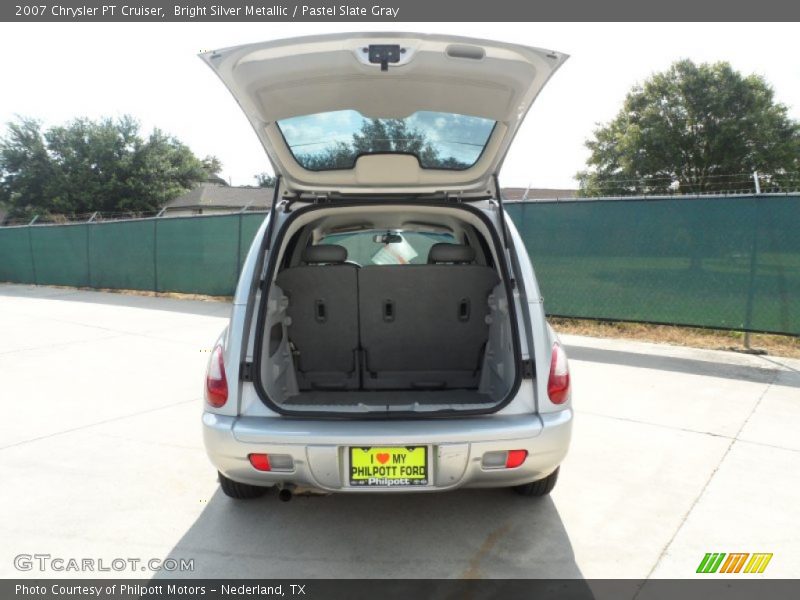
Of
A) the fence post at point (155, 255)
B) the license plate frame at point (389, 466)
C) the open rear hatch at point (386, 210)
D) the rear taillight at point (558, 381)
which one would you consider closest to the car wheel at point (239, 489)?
the open rear hatch at point (386, 210)

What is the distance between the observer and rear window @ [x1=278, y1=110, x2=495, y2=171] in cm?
279

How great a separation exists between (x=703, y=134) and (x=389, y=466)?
32.5 m

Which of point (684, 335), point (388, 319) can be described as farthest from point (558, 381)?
point (684, 335)

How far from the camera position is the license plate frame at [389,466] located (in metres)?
2.29

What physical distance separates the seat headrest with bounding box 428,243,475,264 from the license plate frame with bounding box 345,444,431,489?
143 cm

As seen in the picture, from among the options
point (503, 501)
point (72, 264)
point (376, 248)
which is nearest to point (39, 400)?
point (503, 501)

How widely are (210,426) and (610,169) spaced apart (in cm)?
3470

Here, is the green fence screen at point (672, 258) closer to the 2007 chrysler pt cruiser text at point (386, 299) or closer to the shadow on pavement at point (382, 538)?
the 2007 chrysler pt cruiser text at point (386, 299)

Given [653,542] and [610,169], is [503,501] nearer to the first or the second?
[653,542]

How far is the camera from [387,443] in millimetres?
2264

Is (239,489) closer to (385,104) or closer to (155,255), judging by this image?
(385,104)

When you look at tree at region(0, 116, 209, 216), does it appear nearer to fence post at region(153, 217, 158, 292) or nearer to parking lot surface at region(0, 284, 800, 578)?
fence post at region(153, 217, 158, 292)

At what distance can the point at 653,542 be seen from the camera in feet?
8.45

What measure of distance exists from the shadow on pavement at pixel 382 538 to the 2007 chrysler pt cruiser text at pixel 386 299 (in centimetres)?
17
